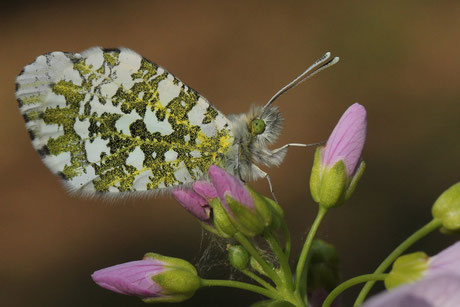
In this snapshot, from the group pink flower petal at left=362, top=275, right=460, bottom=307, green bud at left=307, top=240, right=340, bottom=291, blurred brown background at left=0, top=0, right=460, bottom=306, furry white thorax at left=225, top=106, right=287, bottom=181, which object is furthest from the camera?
blurred brown background at left=0, top=0, right=460, bottom=306

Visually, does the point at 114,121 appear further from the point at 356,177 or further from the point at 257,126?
the point at 356,177

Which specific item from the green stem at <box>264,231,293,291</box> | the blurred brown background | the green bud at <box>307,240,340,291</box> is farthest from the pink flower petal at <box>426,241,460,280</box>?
the blurred brown background

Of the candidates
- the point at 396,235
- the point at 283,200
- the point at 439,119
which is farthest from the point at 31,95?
the point at 439,119

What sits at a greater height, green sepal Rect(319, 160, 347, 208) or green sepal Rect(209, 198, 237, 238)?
green sepal Rect(209, 198, 237, 238)

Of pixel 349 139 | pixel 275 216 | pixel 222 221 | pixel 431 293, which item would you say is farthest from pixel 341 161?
pixel 431 293

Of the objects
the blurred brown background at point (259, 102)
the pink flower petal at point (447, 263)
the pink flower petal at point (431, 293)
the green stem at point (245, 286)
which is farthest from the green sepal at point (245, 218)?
the blurred brown background at point (259, 102)

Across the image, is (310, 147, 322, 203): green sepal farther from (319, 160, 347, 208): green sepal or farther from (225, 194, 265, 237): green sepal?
(225, 194, 265, 237): green sepal

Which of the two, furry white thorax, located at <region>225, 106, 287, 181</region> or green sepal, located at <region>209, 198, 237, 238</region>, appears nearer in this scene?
green sepal, located at <region>209, 198, 237, 238</region>

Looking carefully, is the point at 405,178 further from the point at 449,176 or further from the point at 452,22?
the point at 452,22
